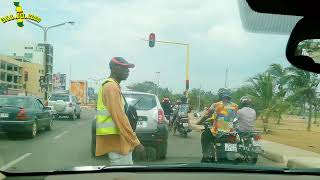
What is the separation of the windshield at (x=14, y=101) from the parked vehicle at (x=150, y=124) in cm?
464

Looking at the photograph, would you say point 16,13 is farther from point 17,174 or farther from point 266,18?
point 266,18

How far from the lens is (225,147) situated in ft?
29.1

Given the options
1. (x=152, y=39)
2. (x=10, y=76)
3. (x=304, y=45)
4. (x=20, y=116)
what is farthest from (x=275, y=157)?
(x=304, y=45)

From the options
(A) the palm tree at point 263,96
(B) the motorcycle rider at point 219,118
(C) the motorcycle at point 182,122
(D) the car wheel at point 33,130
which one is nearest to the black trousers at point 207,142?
(B) the motorcycle rider at point 219,118

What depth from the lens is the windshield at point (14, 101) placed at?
47.1 ft

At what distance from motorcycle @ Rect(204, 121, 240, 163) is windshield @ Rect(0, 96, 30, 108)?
6.73 metres

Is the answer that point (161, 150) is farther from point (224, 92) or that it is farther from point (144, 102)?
point (224, 92)

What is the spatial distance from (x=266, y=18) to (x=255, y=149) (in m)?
6.82

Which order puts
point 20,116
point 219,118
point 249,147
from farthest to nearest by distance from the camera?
point 20,116
point 249,147
point 219,118

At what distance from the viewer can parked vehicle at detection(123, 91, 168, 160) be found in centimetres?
1040

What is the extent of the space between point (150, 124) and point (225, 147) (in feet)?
7.21

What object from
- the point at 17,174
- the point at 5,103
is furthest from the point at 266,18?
the point at 5,103

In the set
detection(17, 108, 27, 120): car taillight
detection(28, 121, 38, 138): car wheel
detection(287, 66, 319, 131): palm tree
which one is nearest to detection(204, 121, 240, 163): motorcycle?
detection(287, 66, 319, 131): palm tree

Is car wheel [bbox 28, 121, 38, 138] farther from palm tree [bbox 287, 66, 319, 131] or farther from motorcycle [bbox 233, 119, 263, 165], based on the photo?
palm tree [bbox 287, 66, 319, 131]
